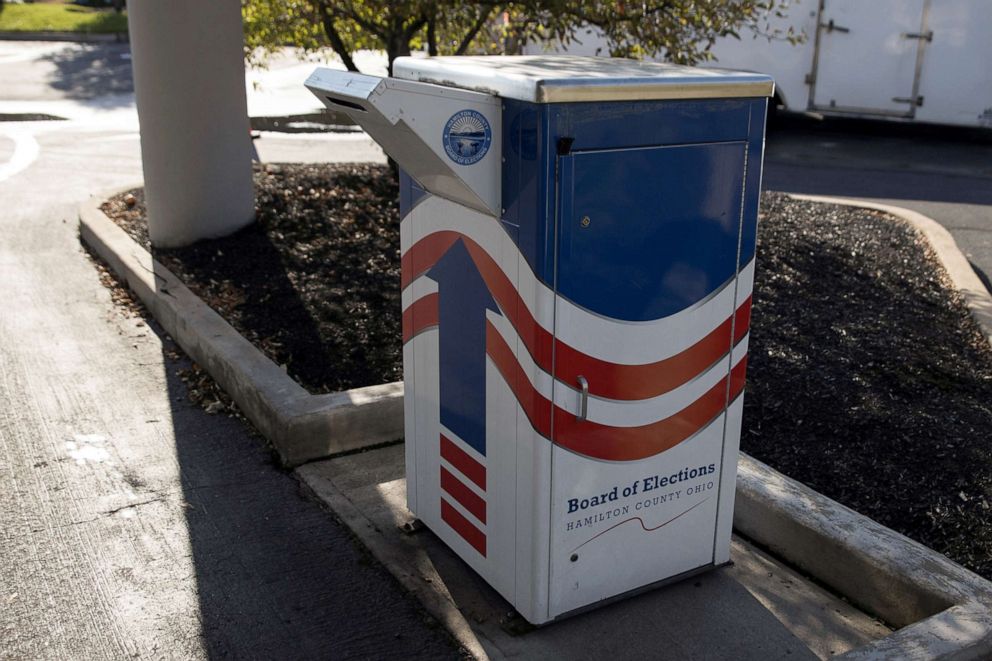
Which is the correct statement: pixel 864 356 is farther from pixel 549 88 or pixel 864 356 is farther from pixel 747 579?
pixel 549 88

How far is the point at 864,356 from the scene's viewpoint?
19.6 ft

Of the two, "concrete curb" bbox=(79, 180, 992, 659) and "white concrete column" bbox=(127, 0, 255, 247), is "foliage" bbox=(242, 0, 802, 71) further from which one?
"concrete curb" bbox=(79, 180, 992, 659)

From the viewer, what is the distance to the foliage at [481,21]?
26.5 ft

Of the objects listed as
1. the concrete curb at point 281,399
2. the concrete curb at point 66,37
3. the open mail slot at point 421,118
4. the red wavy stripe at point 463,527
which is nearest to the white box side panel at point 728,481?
Answer: the red wavy stripe at point 463,527

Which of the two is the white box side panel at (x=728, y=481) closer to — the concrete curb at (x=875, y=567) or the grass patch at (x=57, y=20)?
the concrete curb at (x=875, y=567)

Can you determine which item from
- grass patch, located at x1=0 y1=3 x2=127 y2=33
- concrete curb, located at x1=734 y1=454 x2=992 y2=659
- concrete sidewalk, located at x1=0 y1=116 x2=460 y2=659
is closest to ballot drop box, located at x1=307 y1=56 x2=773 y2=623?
concrete curb, located at x1=734 y1=454 x2=992 y2=659

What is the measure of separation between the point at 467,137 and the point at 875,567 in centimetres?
215

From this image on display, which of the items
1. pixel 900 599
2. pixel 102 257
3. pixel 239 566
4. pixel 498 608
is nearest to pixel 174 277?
pixel 102 257

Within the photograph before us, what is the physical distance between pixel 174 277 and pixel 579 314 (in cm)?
452

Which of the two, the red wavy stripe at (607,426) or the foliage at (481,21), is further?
the foliage at (481,21)

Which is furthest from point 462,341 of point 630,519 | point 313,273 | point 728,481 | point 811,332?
point 313,273

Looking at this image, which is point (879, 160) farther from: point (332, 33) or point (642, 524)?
point (642, 524)

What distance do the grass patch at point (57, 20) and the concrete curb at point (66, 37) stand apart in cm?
23

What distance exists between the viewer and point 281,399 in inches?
200
